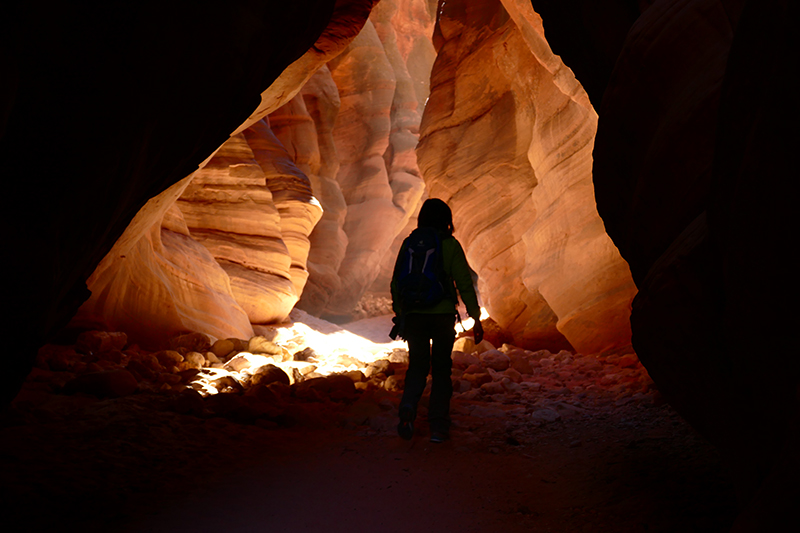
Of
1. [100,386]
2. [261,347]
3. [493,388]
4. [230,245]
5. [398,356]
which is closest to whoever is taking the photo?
[100,386]

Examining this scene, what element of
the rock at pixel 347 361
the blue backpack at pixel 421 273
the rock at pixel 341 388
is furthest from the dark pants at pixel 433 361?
the rock at pixel 347 361

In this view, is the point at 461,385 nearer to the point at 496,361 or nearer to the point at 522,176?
the point at 496,361

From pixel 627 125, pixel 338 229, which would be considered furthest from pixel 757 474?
pixel 338 229

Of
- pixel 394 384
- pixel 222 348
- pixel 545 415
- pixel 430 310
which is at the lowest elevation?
pixel 545 415

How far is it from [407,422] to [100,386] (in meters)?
2.24

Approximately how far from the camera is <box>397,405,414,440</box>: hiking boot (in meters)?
3.34

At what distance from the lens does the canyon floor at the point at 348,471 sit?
2.11 m

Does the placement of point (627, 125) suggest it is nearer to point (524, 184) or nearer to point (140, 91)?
point (140, 91)

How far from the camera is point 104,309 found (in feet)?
19.8

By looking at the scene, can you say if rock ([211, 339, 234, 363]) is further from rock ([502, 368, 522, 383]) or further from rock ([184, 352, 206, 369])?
rock ([502, 368, 522, 383])

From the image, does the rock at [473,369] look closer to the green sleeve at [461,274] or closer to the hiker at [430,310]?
the hiker at [430,310]

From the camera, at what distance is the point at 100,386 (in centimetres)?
355

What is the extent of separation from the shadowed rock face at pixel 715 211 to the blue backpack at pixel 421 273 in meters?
1.13

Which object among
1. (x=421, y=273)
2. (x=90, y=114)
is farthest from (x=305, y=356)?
(x=90, y=114)
